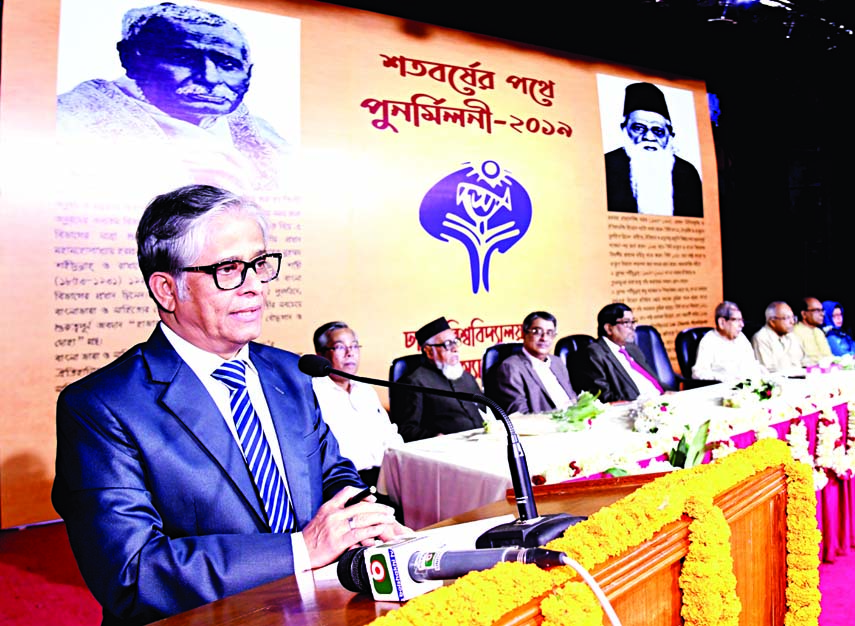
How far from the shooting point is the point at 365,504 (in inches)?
44.5

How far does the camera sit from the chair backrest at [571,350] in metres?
4.78

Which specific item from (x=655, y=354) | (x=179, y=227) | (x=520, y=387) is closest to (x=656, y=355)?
(x=655, y=354)

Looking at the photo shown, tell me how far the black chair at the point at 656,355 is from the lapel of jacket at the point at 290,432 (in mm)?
4353

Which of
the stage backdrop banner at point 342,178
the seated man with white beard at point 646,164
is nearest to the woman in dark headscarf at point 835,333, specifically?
the stage backdrop banner at point 342,178

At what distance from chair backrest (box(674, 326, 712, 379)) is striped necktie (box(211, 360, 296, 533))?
498 cm

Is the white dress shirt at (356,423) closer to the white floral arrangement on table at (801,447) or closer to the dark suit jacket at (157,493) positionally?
the white floral arrangement on table at (801,447)

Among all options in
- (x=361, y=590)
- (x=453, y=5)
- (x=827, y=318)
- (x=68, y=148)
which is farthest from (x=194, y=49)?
(x=827, y=318)

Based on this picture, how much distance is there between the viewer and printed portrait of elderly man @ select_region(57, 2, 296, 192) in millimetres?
4227

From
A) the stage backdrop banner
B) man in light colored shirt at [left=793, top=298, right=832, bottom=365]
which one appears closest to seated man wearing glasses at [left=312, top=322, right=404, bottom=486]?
the stage backdrop banner

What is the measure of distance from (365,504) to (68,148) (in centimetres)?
380

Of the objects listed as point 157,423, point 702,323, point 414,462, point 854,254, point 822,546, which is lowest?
point 822,546

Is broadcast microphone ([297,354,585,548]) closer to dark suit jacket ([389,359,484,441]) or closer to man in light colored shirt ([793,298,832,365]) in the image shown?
dark suit jacket ([389,359,484,441])

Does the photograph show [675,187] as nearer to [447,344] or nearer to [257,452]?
[447,344]

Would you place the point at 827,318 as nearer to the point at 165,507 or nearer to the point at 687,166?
the point at 687,166
